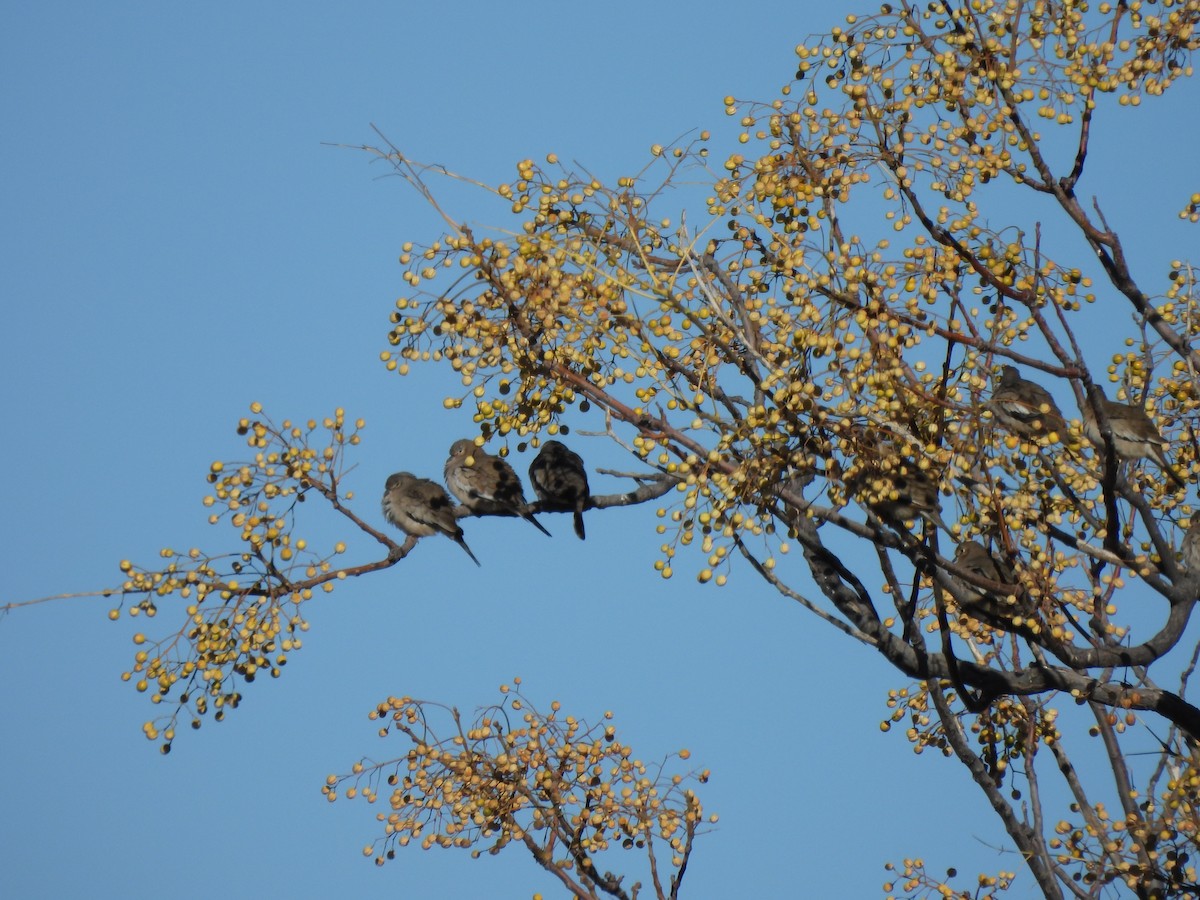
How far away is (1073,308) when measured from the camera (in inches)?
270

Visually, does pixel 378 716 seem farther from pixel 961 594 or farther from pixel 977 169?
pixel 977 169

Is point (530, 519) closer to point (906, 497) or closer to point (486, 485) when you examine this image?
point (486, 485)

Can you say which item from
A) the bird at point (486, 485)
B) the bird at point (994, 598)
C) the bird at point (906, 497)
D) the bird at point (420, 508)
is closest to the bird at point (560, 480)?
the bird at point (486, 485)

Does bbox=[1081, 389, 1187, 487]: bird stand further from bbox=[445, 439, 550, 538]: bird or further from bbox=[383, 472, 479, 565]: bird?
bbox=[383, 472, 479, 565]: bird

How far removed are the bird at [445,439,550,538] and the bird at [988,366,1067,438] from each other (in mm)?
3986

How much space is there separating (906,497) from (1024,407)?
1.76 meters

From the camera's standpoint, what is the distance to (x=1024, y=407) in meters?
8.30

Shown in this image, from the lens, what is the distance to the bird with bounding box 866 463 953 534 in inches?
227

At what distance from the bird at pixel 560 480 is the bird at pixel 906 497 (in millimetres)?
4475

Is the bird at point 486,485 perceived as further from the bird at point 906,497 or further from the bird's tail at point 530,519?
the bird at point 906,497

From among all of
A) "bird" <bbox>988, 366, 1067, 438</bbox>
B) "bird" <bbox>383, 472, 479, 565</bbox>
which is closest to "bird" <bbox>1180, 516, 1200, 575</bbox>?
"bird" <bbox>988, 366, 1067, 438</bbox>

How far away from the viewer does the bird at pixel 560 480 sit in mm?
11641

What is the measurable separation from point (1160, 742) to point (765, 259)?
3.47 meters

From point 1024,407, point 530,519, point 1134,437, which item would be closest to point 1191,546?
point 1134,437
